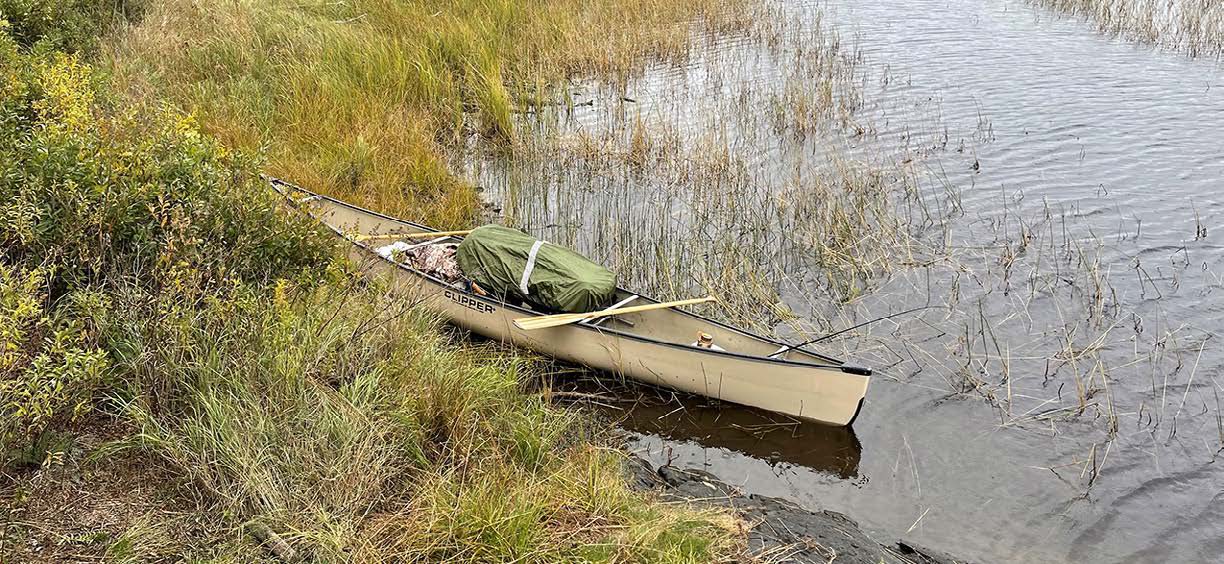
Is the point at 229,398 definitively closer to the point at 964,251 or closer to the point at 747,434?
the point at 747,434

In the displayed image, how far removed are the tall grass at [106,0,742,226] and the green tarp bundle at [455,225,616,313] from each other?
2117 millimetres

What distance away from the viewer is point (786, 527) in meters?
5.76

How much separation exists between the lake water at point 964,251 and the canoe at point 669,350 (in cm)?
25

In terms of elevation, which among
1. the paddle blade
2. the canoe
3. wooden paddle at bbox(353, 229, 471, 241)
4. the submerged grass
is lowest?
the canoe

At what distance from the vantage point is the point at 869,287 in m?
8.88

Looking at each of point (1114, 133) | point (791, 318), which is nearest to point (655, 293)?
point (791, 318)

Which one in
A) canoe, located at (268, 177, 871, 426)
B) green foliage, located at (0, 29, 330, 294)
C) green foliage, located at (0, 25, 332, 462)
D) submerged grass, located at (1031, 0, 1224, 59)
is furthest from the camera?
submerged grass, located at (1031, 0, 1224, 59)

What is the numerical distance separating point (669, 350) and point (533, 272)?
1.40 m

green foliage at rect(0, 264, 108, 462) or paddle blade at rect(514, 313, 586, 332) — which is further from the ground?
green foliage at rect(0, 264, 108, 462)

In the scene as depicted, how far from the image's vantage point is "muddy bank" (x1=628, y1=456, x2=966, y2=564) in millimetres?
5441

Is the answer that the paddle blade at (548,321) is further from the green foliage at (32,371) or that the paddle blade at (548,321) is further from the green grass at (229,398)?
the green foliage at (32,371)

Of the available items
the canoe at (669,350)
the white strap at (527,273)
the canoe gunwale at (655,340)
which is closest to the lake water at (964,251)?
the canoe at (669,350)

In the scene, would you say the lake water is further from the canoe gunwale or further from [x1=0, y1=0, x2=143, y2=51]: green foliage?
[x1=0, y1=0, x2=143, y2=51]: green foliage

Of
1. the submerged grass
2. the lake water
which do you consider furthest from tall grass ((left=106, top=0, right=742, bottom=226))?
the submerged grass
